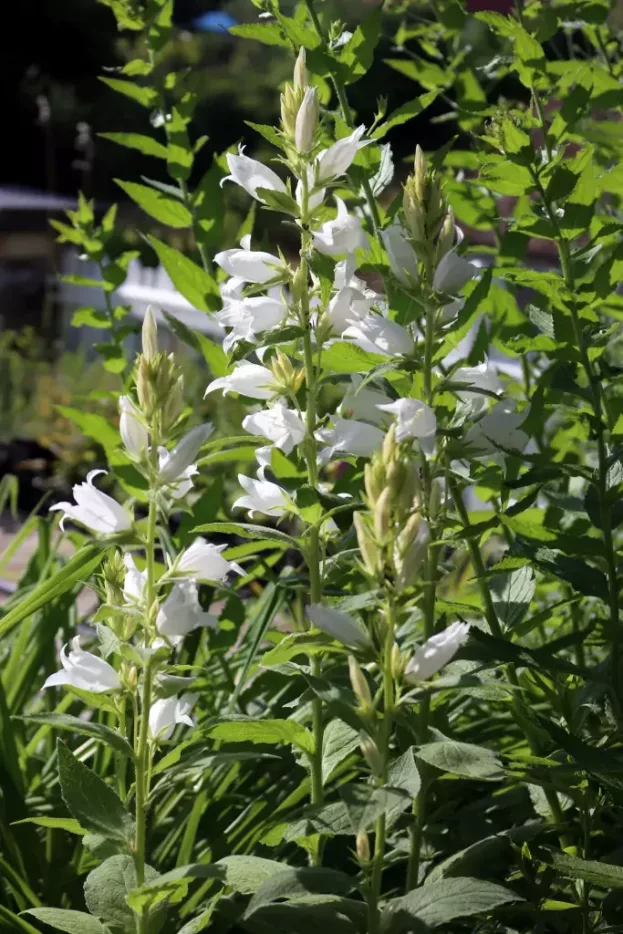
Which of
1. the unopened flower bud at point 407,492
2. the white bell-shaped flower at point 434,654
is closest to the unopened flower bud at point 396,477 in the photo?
the unopened flower bud at point 407,492

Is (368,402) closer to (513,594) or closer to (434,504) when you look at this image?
(434,504)

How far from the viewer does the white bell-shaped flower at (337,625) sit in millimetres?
709

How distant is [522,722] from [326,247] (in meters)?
0.49

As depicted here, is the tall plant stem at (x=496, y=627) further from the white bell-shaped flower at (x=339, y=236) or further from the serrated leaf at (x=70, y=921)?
the serrated leaf at (x=70, y=921)

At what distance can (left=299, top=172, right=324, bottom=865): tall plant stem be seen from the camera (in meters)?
0.90

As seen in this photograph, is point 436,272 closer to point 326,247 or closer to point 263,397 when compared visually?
point 326,247

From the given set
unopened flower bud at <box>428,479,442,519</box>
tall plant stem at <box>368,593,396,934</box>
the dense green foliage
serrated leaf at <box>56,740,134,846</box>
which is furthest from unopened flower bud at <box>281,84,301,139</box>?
serrated leaf at <box>56,740,134,846</box>

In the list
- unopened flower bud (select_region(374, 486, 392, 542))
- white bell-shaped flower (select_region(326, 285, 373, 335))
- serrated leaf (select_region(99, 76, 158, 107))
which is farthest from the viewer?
serrated leaf (select_region(99, 76, 158, 107))

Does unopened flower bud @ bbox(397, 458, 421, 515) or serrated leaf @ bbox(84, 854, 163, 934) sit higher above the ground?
unopened flower bud @ bbox(397, 458, 421, 515)

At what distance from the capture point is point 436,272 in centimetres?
85

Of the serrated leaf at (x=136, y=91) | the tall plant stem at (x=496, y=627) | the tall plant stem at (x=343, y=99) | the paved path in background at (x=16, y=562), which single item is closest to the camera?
the tall plant stem at (x=496, y=627)

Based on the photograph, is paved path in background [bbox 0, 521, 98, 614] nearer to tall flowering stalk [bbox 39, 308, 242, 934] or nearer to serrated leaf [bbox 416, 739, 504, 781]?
tall flowering stalk [bbox 39, 308, 242, 934]

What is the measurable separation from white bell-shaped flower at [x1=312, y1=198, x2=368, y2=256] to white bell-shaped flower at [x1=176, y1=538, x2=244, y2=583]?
0.26 m

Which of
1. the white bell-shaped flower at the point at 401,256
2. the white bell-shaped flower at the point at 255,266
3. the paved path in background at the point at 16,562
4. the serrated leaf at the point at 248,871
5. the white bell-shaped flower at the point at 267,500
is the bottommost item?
the paved path in background at the point at 16,562
